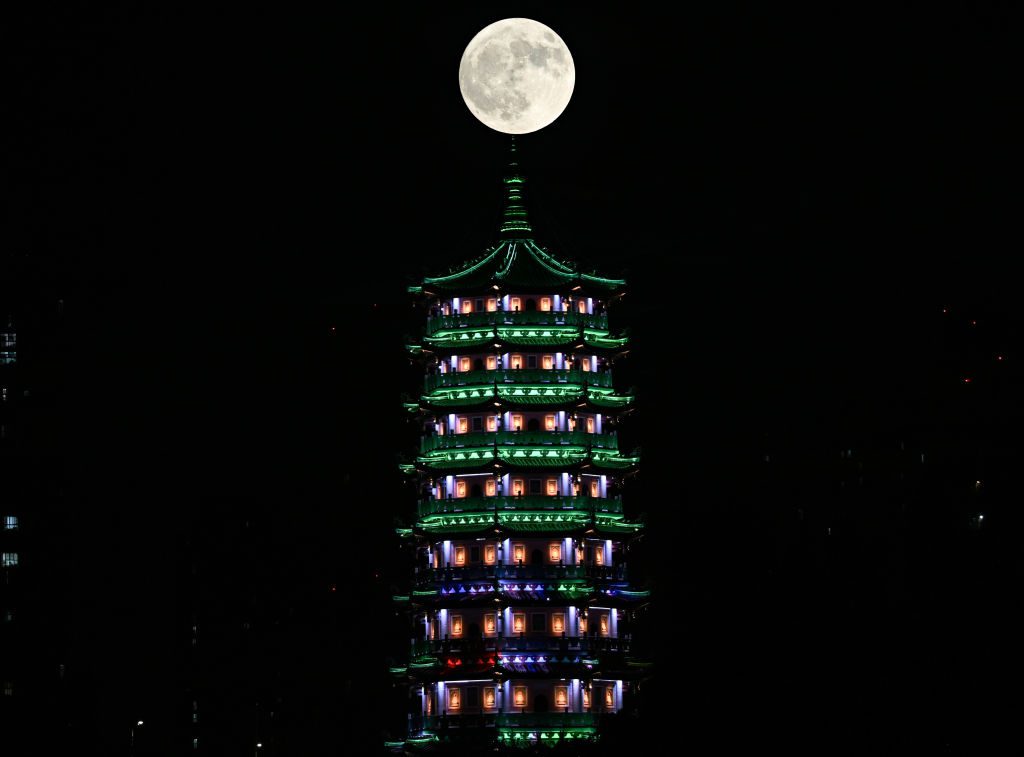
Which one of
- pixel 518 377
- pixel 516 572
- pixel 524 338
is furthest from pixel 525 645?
pixel 524 338

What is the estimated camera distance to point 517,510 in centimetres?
10269

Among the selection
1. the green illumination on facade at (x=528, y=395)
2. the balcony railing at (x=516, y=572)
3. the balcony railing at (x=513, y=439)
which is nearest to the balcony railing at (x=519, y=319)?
the green illumination on facade at (x=528, y=395)

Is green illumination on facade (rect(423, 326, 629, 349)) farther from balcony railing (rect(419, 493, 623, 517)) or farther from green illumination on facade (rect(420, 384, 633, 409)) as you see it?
balcony railing (rect(419, 493, 623, 517))

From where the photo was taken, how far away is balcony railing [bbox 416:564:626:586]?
334 ft

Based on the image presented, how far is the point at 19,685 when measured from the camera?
9281cm

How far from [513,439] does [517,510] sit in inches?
129

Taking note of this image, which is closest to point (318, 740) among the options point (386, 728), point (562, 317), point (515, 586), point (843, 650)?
point (386, 728)

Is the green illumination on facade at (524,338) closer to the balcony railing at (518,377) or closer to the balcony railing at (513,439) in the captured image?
the balcony railing at (518,377)

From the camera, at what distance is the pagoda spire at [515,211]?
108m

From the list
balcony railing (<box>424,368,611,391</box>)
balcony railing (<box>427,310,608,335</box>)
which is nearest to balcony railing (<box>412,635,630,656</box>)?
balcony railing (<box>424,368,611,391</box>)

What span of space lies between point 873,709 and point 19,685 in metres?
33.3

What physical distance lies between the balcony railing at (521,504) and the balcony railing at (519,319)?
310 inches

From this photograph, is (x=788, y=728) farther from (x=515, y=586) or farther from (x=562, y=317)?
(x=562, y=317)

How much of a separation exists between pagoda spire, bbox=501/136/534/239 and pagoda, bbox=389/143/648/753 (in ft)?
0.30
